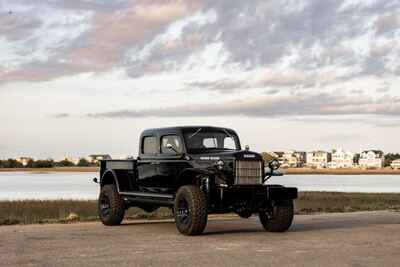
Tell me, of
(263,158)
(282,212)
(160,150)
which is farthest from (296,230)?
(160,150)

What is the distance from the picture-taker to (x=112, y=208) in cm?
1714

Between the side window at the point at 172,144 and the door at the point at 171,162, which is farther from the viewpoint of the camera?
the side window at the point at 172,144

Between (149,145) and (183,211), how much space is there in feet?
8.80

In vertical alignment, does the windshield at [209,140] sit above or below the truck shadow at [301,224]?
above

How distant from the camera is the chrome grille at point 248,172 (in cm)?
1470

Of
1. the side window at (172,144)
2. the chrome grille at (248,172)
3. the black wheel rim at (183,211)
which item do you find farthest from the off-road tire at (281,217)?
the side window at (172,144)

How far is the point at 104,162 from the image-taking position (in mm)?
18000

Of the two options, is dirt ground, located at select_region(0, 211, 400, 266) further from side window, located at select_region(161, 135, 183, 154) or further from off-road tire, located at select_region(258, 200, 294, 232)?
side window, located at select_region(161, 135, 183, 154)

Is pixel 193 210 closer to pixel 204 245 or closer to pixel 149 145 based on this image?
pixel 204 245

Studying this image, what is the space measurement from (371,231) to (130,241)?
540 cm

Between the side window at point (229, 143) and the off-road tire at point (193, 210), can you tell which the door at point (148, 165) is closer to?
the side window at point (229, 143)

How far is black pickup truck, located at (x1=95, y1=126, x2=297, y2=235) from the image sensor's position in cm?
1469

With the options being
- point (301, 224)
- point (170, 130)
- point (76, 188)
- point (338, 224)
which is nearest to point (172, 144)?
point (170, 130)

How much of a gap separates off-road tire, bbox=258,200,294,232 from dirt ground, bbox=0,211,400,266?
0.82 feet
